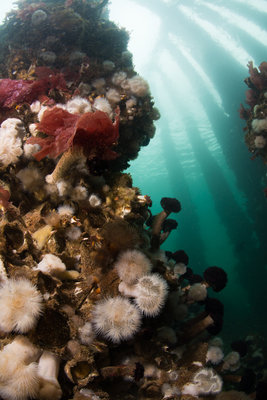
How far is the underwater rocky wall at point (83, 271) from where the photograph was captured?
2.15m

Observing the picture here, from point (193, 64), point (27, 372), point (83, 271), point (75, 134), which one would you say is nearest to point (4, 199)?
point (75, 134)

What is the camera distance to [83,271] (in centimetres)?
275

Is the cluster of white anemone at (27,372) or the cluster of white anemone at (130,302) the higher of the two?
the cluster of white anemone at (130,302)

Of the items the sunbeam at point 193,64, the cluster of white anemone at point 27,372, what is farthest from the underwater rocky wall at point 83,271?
the sunbeam at point 193,64

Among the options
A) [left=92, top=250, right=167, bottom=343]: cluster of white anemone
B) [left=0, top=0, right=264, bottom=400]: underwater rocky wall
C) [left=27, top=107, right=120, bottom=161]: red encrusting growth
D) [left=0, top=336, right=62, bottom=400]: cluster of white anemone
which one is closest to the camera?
[left=0, top=336, right=62, bottom=400]: cluster of white anemone

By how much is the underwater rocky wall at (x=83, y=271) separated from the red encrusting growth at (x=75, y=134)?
2cm

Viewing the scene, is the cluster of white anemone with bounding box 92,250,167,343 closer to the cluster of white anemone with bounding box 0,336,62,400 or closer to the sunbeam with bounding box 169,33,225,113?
the cluster of white anemone with bounding box 0,336,62,400

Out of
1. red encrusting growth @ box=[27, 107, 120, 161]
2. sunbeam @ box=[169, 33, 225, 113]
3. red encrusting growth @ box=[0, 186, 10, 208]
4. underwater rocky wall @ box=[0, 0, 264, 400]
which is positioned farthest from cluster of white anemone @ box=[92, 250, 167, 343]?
sunbeam @ box=[169, 33, 225, 113]

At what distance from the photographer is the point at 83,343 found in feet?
7.66

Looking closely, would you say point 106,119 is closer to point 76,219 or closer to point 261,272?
point 76,219

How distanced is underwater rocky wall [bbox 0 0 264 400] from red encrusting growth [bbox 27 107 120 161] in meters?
0.02

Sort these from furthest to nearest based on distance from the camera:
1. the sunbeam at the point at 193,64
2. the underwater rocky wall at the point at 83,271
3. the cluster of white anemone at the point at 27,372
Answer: the sunbeam at the point at 193,64
the underwater rocky wall at the point at 83,271
the cluster of white anemone at the point at 27,372

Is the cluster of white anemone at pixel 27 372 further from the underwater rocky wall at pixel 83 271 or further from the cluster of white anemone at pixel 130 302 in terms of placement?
the cluster of white anemone at pixel 130 302

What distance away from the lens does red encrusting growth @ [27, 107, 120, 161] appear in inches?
120
